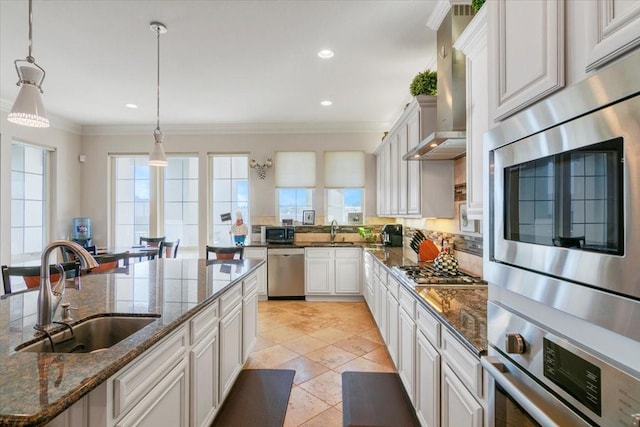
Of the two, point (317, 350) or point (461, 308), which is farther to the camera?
point (317, 350)

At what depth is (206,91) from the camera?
162 inches

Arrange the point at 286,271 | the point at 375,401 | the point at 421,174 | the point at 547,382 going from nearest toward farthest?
the point at 547,382, the point at 375,401, the point at 421,174, the point at 286,271

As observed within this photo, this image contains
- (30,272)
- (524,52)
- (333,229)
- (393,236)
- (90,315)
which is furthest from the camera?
(333,229)

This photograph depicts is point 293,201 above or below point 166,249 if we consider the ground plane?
above

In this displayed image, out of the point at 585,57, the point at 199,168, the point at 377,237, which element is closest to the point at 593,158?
the point at 585,57

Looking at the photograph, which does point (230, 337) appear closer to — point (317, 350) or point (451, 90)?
point (317, 350)

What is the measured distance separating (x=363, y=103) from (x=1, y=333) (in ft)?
14.0

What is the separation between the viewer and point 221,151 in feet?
18.6

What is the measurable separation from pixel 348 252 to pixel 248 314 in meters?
2.48

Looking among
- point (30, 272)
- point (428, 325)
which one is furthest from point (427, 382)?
point (30, 272)

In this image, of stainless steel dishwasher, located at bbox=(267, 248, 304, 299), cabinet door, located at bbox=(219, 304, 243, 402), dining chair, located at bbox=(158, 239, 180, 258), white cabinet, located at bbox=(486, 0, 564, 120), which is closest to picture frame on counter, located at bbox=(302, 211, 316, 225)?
stainless steel dishwasher, located at bbox=(267, 248, 304, 299)

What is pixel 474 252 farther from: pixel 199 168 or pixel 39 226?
pixel 39 226

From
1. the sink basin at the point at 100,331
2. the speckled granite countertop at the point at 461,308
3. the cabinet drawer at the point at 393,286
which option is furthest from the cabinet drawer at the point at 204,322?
the cabinet drawer at the point at 393,286

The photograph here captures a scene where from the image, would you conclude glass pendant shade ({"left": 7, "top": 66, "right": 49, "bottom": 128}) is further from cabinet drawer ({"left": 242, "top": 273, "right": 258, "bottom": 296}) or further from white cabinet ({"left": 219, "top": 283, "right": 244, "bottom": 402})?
cabinet drawer ({"left": 242, "top": 273, "right": 258, "bottom": 296})
